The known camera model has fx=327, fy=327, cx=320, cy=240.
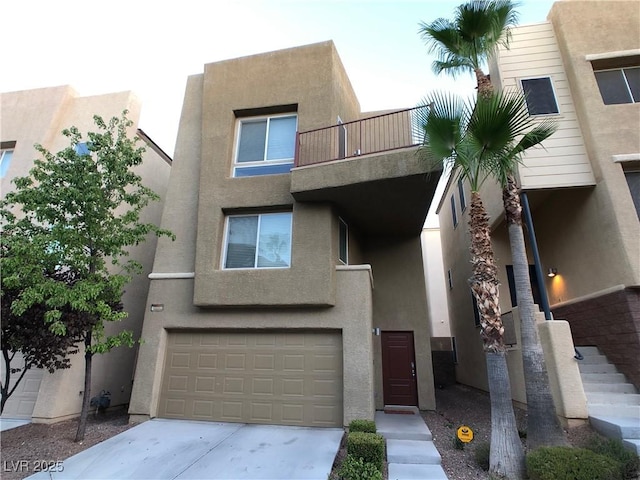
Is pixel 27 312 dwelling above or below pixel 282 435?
above

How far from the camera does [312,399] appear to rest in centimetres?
772

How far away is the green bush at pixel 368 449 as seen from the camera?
5.38 m

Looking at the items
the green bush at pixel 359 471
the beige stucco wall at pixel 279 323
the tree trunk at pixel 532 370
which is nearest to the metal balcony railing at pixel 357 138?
the tree trunk at pixel 532 370

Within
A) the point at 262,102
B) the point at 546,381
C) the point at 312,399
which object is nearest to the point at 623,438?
the point at 546,381

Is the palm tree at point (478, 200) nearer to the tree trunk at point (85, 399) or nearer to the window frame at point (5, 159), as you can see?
the tree trunk at point (85, 399)

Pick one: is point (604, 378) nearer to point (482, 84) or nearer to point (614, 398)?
point (614, 398)

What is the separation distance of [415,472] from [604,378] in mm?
5105

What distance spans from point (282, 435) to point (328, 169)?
6088mm

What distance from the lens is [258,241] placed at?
8672 mm

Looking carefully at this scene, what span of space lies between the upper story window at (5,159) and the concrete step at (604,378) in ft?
59.9

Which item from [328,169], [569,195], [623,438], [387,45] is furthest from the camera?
[387,45]

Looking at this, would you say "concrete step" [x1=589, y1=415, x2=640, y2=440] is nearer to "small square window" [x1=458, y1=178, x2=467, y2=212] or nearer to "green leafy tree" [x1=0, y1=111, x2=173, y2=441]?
"small square window" [x1=458, y1=178, x2=467, y2=212]

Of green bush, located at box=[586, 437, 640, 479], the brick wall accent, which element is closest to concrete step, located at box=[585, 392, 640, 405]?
the brick wall accent

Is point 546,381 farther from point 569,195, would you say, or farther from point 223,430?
point 223,430
